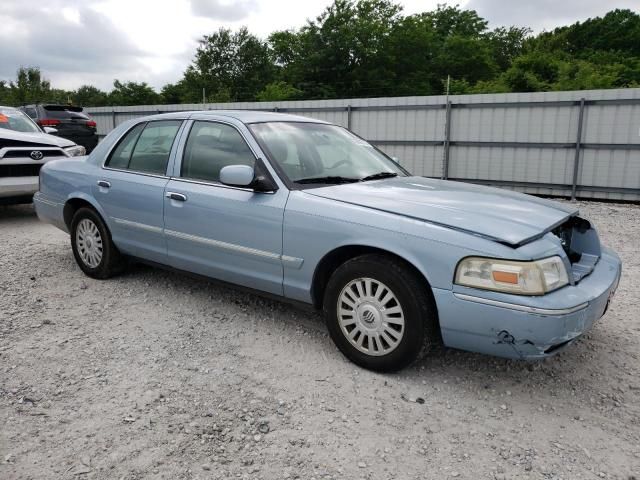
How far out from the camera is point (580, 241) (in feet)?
11.2

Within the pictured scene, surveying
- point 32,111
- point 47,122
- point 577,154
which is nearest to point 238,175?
point 577,154

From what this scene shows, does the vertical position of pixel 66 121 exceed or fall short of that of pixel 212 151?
it exceeds it

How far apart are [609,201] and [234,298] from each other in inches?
366

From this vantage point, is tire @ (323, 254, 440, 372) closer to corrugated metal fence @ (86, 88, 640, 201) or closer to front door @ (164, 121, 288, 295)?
front door @ (164, 121, 288, 295)

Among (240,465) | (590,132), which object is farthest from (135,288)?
(590,132)

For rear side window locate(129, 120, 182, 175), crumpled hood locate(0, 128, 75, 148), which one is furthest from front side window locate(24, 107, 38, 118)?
rear side window locate(129, 120, 182, 175)

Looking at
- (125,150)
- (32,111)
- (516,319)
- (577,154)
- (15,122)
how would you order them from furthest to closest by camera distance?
(32,111), (577,154), (15,122), (125,150), (516,319)

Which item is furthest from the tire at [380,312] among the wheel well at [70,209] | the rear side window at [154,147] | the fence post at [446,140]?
the fence post at [446,140]

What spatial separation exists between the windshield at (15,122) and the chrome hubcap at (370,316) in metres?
7.24

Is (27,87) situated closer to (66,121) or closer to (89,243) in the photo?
(66,121)

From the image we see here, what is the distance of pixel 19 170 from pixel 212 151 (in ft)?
16.5

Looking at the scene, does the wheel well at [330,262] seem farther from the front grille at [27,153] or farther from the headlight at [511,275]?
the front grille at [27,153]

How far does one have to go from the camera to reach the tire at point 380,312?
9.40ft

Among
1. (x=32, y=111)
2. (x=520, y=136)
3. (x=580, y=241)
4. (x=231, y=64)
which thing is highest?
(x=231, y=64)
